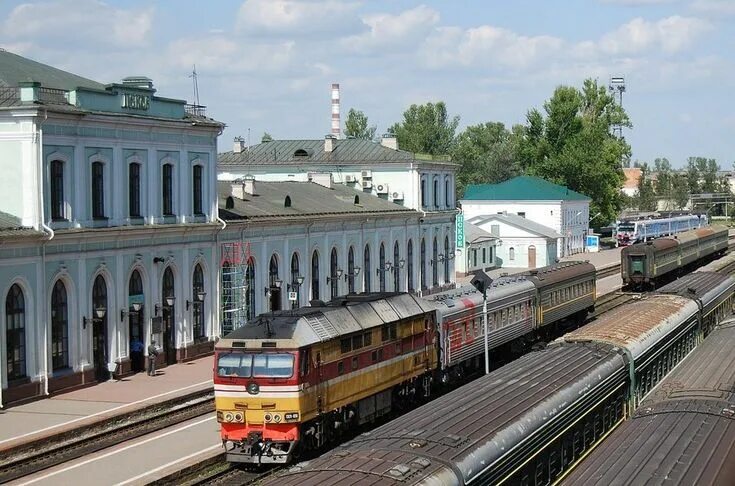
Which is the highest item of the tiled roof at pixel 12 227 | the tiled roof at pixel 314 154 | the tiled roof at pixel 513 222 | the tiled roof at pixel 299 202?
the tiled roof at pixel 314 154

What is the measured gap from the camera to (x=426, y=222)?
180ft

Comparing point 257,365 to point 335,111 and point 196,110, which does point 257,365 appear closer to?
point 196,110

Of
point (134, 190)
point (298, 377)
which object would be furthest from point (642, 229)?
point (298, 377)

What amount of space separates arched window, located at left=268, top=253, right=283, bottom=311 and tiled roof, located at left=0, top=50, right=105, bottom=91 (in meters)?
9.23

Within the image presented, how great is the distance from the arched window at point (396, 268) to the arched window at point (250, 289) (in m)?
12.7

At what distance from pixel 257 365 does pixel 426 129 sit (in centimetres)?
9695

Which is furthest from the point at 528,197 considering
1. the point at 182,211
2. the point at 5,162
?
the point at 5,162

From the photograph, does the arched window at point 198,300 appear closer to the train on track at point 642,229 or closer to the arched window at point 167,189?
the arched window at point 167,189

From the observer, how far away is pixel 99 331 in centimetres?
3108

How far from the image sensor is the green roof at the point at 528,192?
89500 mm

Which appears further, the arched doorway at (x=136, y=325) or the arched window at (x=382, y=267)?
the arched window at (x=382, y=267)

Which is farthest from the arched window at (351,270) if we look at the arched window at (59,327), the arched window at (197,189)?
the arched window at (59,327)

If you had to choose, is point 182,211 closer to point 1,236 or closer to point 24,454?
point 1,236

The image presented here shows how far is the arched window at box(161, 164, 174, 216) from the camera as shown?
34.5 meters
